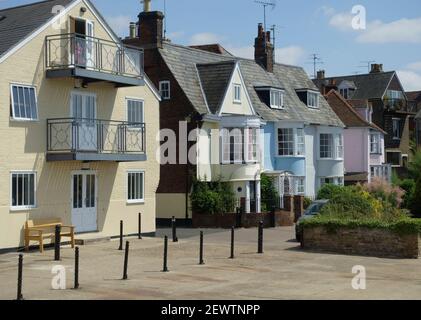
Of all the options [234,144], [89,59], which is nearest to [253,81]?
[234,144]

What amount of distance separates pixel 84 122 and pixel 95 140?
80cm

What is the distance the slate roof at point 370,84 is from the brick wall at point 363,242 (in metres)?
40.0

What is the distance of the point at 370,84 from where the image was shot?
64750mm

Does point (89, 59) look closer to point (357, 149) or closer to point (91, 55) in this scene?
point (91, 55)

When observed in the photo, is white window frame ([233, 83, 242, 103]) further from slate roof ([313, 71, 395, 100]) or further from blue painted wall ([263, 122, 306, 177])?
slate roof ([313, 71, 395, 100])

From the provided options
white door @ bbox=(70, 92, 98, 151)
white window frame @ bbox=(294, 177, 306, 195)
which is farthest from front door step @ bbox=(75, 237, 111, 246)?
white window frame @ bbox=(294, 177, 306, 195)

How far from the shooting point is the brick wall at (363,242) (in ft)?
72.7

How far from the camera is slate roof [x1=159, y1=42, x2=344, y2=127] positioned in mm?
36156

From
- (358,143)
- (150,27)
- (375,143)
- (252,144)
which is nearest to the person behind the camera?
(150,27)

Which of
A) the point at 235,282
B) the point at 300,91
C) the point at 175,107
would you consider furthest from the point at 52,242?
the point at 300,91

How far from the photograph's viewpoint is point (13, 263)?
20266 mm

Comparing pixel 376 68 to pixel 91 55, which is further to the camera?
pixel 376 68

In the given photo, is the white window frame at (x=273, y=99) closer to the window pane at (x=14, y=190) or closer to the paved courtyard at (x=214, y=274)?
the paved courtyard at (x=214, y=274)
